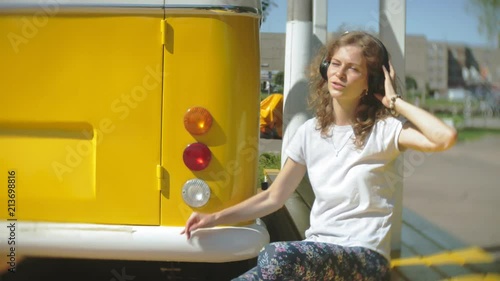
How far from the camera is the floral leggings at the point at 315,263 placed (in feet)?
6.56

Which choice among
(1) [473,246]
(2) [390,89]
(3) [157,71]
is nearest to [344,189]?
(2) [390,89]

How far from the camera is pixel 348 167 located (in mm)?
2209

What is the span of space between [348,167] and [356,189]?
8cm

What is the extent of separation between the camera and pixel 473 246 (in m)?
3.83

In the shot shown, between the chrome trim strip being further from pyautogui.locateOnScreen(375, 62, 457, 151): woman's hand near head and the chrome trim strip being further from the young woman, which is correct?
pyautogui.locateOnScreen(375, 62, 457, 151): woman's hand near head

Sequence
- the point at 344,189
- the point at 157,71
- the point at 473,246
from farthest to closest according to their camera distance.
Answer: the point at 473,246, the point at 157,71, the point at 344,189

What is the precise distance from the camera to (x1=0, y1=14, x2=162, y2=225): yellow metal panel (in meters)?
2.79

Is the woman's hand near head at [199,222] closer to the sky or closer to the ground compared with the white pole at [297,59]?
closer to the ground

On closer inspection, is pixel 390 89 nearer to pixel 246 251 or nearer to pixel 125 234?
pixel 246 251

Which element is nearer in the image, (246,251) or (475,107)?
(246,251)

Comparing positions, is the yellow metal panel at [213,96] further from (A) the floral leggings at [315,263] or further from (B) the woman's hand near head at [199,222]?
(A) the floral leggings at [315,263]

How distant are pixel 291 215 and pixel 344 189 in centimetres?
213

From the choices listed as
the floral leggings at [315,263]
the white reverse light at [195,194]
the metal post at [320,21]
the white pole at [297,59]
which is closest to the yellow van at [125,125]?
the white reverse light at [195,194]

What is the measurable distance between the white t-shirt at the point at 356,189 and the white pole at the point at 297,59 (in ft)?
7.00
